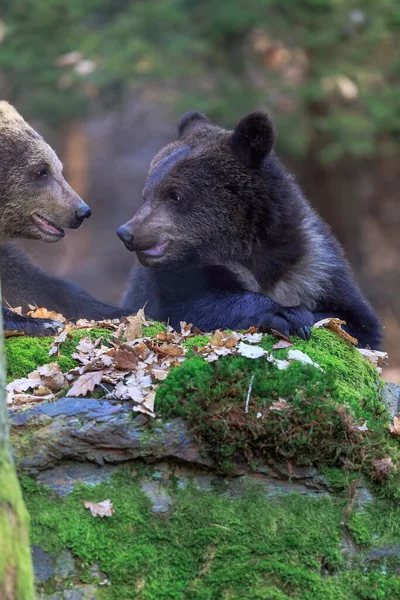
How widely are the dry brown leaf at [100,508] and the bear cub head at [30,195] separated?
12.3 feet

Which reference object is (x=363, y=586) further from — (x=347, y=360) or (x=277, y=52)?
(x=277, y=52)

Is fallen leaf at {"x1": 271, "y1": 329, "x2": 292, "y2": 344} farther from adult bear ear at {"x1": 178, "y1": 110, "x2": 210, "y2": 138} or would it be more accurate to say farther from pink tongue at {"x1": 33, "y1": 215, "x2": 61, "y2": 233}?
adult bear ear at {"x1": 178, "y1": 110, "x2": 210, "y2": 138}

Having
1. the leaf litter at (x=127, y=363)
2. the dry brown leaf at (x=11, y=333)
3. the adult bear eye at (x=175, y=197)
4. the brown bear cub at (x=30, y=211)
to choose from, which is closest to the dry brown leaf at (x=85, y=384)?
the leaf litter at (x=127, y=363)

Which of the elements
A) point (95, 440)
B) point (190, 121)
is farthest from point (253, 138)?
point (95, 440)

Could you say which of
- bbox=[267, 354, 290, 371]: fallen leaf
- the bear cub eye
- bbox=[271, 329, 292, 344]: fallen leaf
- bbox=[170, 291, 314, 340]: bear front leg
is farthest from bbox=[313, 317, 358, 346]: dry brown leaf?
the bear cub eye

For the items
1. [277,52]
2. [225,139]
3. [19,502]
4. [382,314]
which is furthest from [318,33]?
[19,502]

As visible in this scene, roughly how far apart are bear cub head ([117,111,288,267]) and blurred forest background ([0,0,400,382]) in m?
7.08

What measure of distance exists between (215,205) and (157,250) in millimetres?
614

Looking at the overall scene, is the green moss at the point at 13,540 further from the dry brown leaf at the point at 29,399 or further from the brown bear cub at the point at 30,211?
the brown bear cub at the point at 30,211

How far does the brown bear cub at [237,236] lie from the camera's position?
7.29 meters

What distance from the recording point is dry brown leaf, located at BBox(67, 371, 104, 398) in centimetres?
530

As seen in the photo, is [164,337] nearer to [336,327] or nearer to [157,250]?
[336,327]

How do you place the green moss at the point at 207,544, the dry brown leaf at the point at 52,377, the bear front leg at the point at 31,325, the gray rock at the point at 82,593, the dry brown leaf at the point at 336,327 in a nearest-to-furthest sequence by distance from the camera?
the gray rock at the point at 82,593
the green moss at the point at 207,544
the dry brown leaf at the point at 52,377
the dry brown leaf at the point at 336,327
the bear front leg at the point at 31,325

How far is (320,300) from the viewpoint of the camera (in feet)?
24.5
